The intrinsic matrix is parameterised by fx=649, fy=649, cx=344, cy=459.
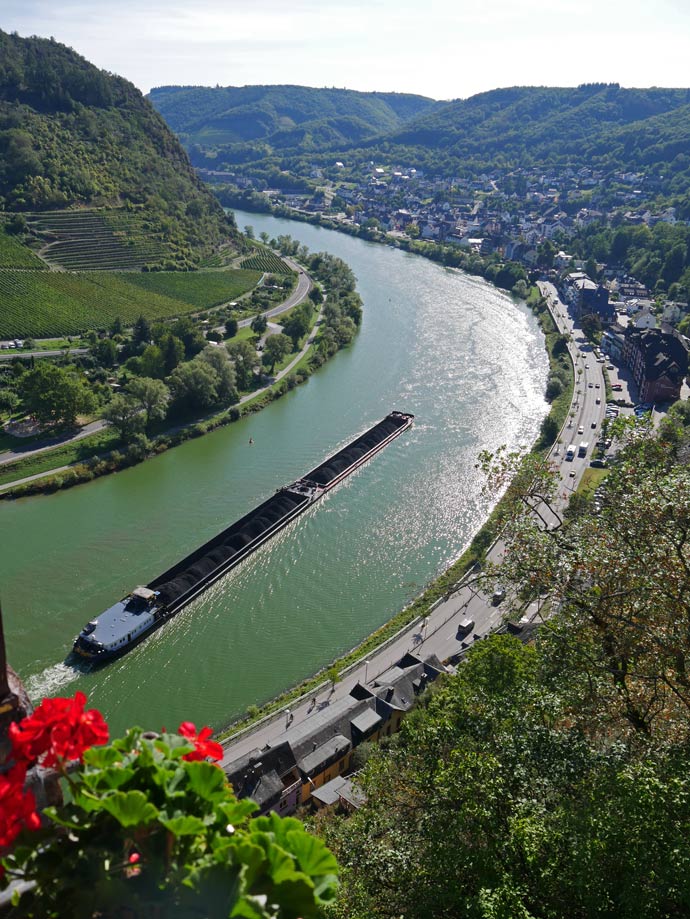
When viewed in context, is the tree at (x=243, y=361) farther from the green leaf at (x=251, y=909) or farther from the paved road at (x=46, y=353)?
the green leaf at (x=251, y=909)

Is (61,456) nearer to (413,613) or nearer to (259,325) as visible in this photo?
(413,613)

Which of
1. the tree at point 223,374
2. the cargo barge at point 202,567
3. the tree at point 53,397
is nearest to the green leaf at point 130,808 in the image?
the cargo barge at point 202,567

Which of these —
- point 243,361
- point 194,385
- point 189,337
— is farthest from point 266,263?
point 194,385

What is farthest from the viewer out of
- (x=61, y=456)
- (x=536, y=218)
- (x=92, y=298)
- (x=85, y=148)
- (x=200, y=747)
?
(x=536, y=218)

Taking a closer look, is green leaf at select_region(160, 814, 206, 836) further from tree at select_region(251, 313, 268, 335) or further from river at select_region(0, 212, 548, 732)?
tree at select_region(251, 313, 268, 335)

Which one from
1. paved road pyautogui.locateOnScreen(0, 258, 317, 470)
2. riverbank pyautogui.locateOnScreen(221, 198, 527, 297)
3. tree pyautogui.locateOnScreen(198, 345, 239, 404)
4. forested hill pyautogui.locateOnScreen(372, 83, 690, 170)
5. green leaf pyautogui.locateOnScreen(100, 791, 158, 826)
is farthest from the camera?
forested hill pyautogui.locateOnScreen(372, 83, 690, 170)

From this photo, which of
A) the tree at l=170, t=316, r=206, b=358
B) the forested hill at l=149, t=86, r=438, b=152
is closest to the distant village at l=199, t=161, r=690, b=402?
the tree at l=170, t=316, r=206, b=358

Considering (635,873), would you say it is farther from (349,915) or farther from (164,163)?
(164,163)
